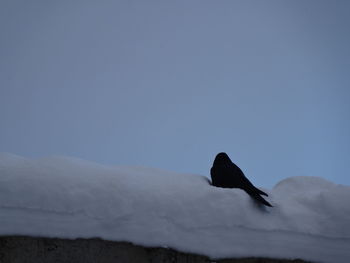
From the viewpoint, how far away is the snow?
1389 mm

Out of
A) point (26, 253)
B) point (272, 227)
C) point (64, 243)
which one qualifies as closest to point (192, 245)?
point (272, 227)

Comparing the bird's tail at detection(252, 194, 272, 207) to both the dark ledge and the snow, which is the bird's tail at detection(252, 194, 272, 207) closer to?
the snow

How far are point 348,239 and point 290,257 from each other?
26cm

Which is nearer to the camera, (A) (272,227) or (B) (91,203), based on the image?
(B) (91,203)

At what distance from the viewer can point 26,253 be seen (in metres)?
1.41

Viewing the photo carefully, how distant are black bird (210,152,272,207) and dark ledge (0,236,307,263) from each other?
50 cm

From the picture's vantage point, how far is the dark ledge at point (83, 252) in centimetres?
141

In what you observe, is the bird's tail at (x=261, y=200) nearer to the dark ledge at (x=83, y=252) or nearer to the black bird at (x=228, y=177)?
the black bird at (x=228, y=177)

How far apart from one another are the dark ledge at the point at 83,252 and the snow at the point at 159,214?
0.04 meters

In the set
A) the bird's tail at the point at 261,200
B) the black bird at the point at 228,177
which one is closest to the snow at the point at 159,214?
the bird's tail at the point at 261,200

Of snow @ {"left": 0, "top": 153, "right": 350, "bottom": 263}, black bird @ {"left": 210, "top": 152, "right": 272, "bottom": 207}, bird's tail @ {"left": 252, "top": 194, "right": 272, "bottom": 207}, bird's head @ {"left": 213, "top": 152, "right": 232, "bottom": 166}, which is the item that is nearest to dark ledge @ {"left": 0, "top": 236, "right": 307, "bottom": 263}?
snow @ {"left": 0, "top": 153, "right": 350, "bottom": 263}

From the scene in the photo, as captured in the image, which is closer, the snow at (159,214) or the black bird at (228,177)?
the snow at (159,214)

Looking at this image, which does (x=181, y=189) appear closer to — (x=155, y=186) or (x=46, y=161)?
(x=155, y=186)

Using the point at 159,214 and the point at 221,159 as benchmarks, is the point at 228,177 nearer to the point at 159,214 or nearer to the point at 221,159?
the point at 221,159
